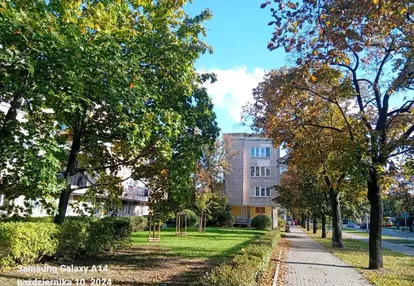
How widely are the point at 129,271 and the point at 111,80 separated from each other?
19.2 ft

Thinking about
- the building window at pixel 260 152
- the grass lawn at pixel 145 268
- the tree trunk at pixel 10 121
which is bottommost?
the grass lawn at pixel 145 268

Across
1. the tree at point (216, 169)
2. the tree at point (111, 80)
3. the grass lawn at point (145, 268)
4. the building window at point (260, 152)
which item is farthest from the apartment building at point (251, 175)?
the tree at point (111, 80)

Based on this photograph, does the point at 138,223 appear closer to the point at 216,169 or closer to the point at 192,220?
the point at 192,220

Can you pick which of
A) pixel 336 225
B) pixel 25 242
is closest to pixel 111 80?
pixel 25 242

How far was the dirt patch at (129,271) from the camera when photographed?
9.22 metres

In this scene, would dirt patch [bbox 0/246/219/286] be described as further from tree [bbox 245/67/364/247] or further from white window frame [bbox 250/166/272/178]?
white window frame [bbox 250/166/272/178]

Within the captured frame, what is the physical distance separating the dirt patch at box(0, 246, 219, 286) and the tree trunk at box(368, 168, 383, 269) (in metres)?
6.09

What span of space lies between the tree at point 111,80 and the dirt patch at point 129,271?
231cm

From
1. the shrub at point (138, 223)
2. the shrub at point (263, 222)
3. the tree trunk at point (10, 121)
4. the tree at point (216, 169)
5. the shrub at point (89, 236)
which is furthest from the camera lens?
the tree at point (216, 169)

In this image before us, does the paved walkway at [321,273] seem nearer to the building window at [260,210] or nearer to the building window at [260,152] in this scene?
the building window at [260,152]

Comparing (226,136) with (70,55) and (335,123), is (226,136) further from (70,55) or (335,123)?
(70,55)

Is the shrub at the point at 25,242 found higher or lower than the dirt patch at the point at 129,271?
higher

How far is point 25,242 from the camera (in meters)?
9.80

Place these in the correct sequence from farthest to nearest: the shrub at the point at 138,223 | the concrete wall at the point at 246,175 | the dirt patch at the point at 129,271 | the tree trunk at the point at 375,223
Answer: the concrete wall at the point at 246,175, the shrub at the point at 138,223, the tree trunk at the point at 375,223, the dirt patch at the point at 129,271
